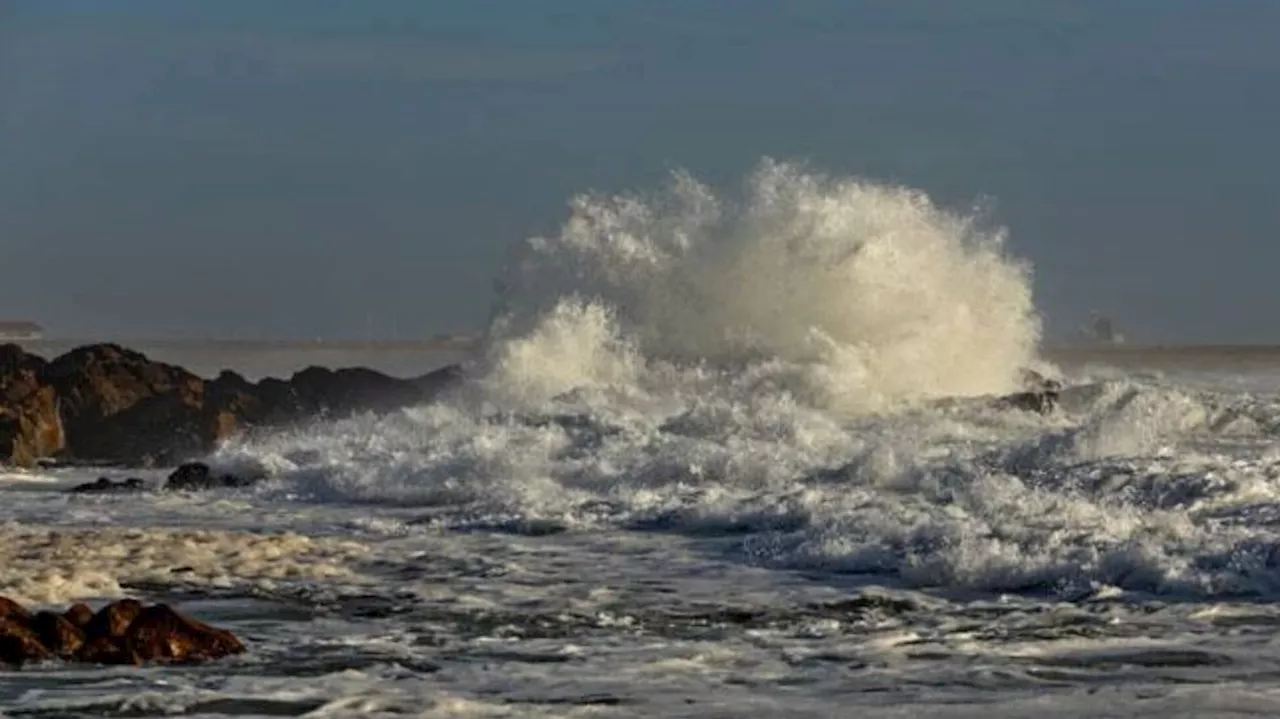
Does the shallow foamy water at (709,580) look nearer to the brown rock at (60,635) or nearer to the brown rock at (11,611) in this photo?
the brown rock at (60,635)

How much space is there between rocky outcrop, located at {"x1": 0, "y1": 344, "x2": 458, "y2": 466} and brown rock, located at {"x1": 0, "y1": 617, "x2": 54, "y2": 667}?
1933 centimetres

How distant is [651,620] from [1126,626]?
243cm

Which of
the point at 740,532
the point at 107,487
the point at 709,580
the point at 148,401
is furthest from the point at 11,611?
the point at 148,401

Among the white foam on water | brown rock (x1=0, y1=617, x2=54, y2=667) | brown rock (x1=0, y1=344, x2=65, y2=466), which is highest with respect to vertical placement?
brown rock (x1=0, y1=344, x2=65, y2=466)

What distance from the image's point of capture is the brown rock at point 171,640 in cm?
923

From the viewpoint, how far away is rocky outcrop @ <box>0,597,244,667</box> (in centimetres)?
920

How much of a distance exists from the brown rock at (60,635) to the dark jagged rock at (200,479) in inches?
500

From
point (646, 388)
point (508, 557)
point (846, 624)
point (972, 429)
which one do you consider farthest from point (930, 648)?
point (646, 388)

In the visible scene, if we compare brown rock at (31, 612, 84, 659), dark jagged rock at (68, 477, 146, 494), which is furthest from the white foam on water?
dark jagged rock at (68, 477, 146, 494)

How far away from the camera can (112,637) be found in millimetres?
9273

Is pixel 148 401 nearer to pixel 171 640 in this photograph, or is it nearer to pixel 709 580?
pixel 709 580

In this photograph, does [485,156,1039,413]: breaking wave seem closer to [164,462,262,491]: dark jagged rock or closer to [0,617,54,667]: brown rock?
[164,462,262,491]: dark jagged rock

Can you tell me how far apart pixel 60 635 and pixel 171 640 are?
51 cm

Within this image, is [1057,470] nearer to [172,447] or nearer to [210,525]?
[210,525]
